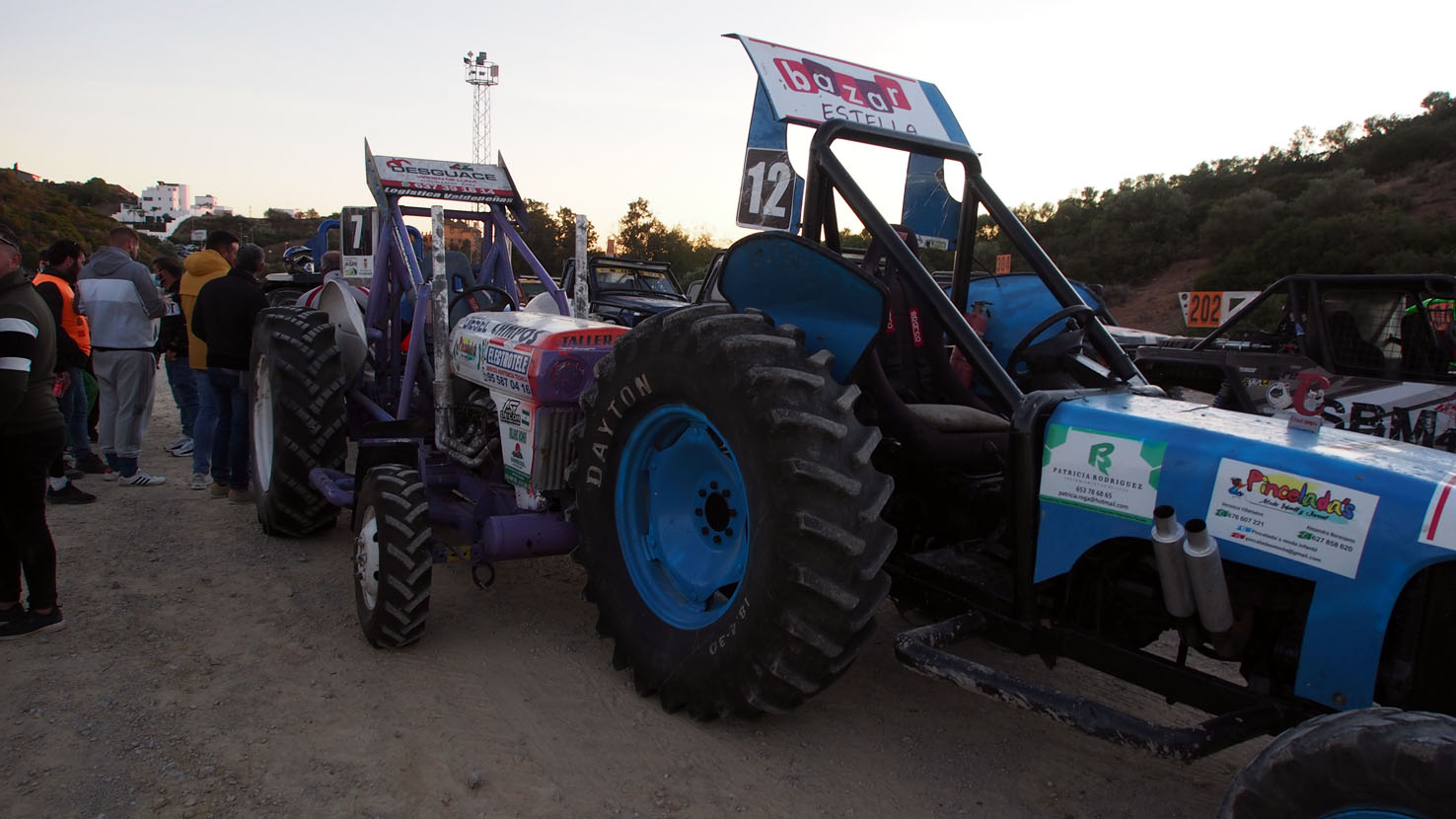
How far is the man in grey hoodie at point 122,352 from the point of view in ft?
23.5

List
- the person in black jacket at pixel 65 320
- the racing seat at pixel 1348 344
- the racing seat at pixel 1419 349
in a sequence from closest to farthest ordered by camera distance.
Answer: the person in black jacket at pixel 65 320, the racing seat at pixel 1419 349, the racing seat at pixel 1348 344

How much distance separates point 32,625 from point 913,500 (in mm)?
4015

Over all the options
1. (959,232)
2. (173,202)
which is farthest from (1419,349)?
(173,202)

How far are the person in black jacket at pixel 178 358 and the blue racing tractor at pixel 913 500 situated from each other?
4.10 meters

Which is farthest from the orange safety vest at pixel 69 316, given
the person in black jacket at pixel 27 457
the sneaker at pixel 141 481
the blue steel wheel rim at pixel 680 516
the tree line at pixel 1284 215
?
the tree line at pixel 1284 215

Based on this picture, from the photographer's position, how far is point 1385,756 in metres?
1.80

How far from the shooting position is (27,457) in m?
4.08

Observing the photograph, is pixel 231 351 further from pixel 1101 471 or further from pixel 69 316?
pixel 1101 471

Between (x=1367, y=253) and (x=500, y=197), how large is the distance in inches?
934

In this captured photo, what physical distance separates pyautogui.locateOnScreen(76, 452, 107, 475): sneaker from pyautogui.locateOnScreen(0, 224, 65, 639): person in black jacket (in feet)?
12.3

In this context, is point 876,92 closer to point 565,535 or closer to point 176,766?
point 565,535

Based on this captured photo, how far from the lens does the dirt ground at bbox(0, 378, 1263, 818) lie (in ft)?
9.59

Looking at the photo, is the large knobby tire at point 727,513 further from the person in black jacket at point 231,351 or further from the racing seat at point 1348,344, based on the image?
the racing seat at point 1348,344

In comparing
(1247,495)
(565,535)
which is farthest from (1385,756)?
(565,535)
